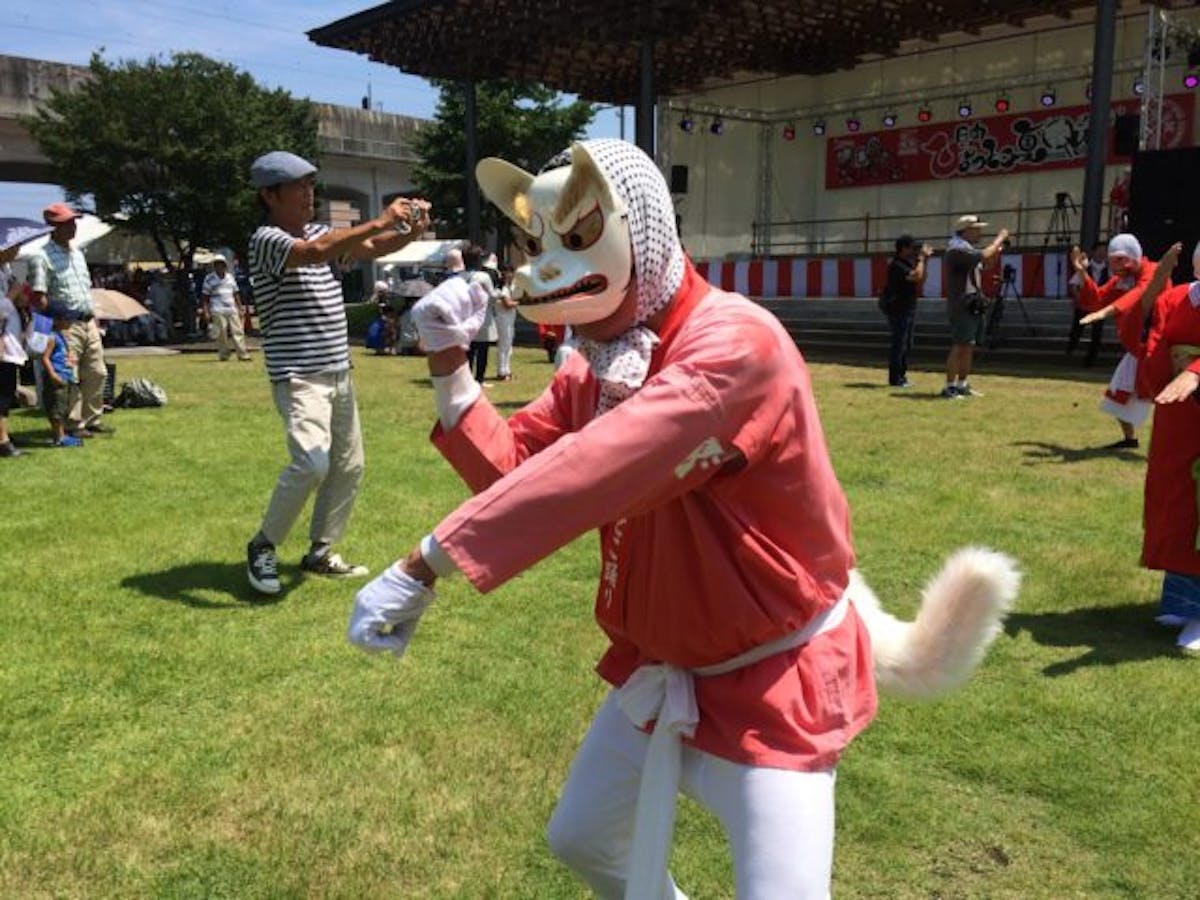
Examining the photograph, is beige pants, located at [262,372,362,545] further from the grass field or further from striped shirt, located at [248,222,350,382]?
the grass field

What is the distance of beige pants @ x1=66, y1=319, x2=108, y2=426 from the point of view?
356 inches

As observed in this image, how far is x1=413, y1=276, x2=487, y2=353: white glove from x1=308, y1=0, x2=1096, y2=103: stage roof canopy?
17.4 m

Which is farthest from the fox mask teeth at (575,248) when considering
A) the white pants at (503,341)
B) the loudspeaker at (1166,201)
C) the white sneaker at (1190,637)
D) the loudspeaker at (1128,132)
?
the loudspeaker at (1128,132)

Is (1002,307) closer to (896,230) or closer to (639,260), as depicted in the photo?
(896,230)

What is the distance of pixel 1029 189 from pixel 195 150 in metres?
18.9

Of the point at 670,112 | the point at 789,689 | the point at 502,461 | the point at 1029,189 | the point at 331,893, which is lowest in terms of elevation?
the point at 331,893

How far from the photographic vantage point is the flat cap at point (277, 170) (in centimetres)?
455

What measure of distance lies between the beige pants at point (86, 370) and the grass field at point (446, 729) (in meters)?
2.93

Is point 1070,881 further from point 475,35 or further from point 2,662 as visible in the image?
point 475,35

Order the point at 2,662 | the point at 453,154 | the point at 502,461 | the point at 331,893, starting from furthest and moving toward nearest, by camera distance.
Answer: the point at 453,154 < the point at 2,662 < the point at 331,893 < the point at 502,461

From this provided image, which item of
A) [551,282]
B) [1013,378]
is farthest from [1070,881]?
[1013,378]

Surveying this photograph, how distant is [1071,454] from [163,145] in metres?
22.5

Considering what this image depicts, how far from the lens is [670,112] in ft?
81.1

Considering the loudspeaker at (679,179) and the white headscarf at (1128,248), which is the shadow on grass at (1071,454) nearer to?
the white headscarf at (1128,248)
